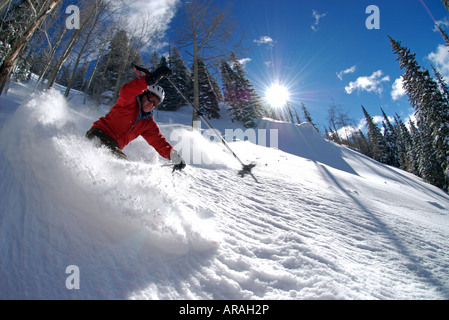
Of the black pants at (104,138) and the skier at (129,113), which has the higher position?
the skier at (129,113)

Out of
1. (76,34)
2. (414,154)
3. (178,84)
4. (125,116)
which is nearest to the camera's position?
(125,116)

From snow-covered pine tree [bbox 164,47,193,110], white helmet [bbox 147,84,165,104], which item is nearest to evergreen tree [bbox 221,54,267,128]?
snow-covered pine tree [bbox 164,47,193,110]

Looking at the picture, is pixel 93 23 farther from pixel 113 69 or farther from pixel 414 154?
pixel 414 154

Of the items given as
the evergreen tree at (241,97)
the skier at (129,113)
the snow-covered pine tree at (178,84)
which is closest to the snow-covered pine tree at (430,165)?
the evergreen tree at (241,97)

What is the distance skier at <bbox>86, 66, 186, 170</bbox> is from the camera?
10.2 feet

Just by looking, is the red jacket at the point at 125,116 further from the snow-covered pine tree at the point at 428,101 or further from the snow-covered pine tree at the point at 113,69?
the snow-covered pine tree at the point at 428,101

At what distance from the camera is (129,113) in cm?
326

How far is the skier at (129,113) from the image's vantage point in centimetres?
311

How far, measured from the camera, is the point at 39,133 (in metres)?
2.28

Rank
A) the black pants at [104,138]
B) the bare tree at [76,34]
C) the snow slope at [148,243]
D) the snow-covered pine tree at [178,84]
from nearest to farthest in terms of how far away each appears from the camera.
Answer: the snow slope at [148,243]
the black pants at [104,138]
the bare tree at [76,34]
the snow-covered pine tree at [178,84]

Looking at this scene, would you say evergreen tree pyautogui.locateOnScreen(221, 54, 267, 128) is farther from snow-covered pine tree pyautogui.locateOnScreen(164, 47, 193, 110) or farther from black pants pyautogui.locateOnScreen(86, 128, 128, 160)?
black pants pyautogui.locateOnScreen(86, 128, 128, 160)

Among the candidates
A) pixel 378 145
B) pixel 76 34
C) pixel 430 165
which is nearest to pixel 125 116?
pixel 76 34

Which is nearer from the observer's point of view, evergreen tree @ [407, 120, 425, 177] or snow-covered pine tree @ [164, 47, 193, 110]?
snow-covered pine tree @ [164, 47, 193, 110]
